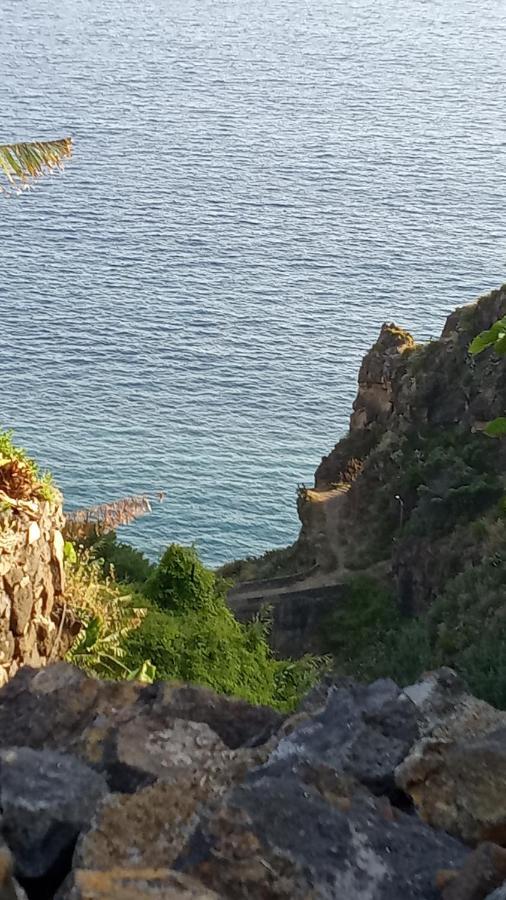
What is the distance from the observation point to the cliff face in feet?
153

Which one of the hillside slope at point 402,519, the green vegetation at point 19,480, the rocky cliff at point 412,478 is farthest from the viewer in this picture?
the rocky cliff at point 412,478

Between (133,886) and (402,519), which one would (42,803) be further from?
(402,519)

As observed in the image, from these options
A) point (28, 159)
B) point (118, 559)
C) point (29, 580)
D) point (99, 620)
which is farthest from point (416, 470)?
point (29, 580)

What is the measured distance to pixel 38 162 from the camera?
1702 centimetres

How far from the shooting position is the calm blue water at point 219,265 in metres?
80.4

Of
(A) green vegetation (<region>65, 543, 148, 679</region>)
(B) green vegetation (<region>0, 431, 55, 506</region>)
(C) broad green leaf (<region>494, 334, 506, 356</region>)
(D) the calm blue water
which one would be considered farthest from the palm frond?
(D) the calm blue water

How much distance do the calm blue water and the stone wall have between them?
5394cm

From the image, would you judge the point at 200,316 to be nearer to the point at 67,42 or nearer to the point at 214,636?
the point at 214,636

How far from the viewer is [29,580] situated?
617 inches

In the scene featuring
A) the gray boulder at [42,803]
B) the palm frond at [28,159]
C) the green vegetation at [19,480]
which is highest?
the palm frond at [28,159]

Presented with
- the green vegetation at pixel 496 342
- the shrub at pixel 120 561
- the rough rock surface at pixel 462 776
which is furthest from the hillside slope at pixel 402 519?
the rough rock surface at pixel 462 776

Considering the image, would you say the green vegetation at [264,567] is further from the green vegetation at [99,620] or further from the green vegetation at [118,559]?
the green vegetation at [99,620]

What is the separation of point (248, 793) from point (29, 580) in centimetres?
1076

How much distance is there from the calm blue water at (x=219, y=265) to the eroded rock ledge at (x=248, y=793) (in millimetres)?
64019
